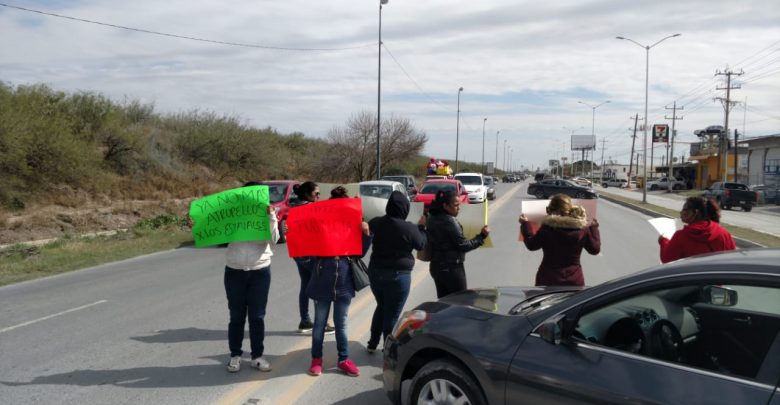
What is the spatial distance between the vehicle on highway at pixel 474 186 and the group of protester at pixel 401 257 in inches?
948

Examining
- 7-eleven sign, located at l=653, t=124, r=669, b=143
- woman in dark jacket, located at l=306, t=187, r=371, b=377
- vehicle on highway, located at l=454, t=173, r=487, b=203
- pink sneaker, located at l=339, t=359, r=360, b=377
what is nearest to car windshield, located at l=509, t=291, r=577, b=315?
woman in dark jacket, located at l=306, t=187, r=371, b=377

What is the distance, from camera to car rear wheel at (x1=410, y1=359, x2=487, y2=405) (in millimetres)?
3662

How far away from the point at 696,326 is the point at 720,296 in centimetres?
27

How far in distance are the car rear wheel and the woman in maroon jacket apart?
1764 millimetres

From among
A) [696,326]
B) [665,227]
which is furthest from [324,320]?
[665,227]

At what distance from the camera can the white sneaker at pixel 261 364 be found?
5477mm

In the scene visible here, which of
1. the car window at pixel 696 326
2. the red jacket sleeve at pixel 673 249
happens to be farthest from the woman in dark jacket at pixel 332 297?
the red jacket sleeve at pixel 673 249

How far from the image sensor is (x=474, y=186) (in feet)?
109

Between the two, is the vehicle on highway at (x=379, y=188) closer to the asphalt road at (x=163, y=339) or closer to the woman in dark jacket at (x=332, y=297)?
the asphalt road at (x=163, y=339)

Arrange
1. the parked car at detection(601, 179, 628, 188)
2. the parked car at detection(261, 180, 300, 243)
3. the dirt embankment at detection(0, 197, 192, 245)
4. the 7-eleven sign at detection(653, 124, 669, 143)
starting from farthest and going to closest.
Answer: the parked car at detection(601, 179, 628, 188)
the 7-eleven sign at detection(653, 124, 669, 143)
the dirt embankment at detection(0, 197, 192, 245)
the parked car at detection(261, 180, 300, 243)

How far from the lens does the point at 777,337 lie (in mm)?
2807

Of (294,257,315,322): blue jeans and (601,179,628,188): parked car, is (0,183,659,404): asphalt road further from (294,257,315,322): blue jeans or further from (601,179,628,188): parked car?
(601,179,628,188): parked car

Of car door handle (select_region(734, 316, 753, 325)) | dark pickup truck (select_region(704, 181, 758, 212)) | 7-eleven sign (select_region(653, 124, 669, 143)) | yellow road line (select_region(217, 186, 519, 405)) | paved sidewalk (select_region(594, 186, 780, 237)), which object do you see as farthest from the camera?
7-eleven sign (select_region(653, 124, 669, 143))

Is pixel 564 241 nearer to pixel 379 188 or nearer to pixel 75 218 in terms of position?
pixel 379 188
